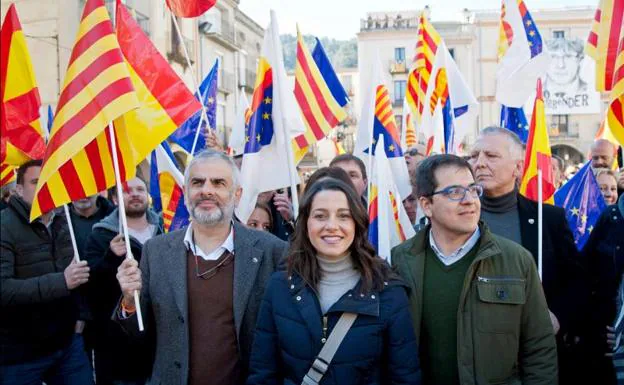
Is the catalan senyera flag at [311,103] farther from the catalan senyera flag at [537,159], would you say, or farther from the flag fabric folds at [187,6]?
the catalan senyera flag at [537,159]

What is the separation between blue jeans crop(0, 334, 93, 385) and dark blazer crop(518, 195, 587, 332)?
3301 mm

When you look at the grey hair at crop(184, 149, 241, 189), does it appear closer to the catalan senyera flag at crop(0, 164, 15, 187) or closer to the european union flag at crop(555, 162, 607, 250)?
the catalan senyera flag at crop(0, 164, 15, 187)

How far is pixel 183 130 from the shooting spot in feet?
25.1

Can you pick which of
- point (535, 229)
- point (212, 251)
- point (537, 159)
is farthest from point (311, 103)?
point (212, 251)

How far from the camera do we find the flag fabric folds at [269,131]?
17.4 ft

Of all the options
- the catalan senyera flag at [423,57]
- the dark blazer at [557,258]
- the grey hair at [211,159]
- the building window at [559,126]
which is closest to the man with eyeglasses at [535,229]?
the dark blazer at [557,258]

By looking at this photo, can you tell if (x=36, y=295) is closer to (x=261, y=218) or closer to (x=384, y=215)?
(x=261, y=218)

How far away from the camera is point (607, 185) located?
23.6 ft

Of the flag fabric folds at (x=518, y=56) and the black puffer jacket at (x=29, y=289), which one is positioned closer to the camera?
the black puffer jacket at (x=29, y=289)

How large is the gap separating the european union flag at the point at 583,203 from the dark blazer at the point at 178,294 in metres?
4.21

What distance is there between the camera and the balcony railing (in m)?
48.7

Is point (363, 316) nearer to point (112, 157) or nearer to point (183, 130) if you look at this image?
point (112, 157)

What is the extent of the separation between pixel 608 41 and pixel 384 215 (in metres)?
2.70

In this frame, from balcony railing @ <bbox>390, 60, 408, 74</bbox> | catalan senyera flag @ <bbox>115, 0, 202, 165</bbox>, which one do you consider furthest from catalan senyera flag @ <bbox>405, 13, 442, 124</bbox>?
balcony railing @ <bbox>390, 60, 408, 74</bbox>
